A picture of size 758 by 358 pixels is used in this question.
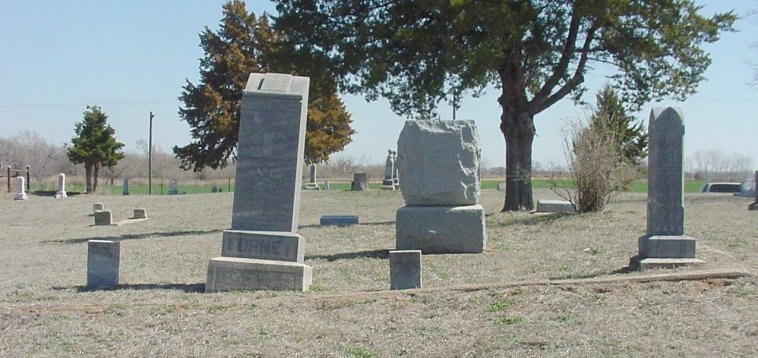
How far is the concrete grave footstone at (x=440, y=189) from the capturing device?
1216cm

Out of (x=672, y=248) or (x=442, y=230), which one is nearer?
(x=672, y=248)

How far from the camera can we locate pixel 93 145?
48438 mm

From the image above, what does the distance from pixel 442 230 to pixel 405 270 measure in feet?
11.7

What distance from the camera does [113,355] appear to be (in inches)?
266

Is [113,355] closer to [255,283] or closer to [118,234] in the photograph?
[255,283]

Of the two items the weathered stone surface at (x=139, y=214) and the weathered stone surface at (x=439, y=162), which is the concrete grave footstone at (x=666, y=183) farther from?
the weathered stone surface at (x=139, y=214)

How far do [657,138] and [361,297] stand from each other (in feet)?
13.8

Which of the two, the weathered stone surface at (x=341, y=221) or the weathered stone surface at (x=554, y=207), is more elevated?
the weathered stone surface at (x=554, y=207)

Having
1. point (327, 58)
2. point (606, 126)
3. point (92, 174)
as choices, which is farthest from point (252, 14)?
point (606, 126)

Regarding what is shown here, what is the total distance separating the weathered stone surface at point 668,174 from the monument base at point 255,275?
4.23 m

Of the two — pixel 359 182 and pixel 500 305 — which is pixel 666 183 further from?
pixel 359 182

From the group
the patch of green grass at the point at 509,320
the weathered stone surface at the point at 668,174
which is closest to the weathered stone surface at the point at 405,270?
the patch of green grass at the point at 509,320

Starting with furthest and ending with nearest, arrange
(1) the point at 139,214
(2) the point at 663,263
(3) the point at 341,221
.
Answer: (1) the point at 139,214 → (3) the point at 341,221 → (2) the point at 663,263

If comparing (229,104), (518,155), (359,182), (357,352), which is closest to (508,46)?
(518,155)
